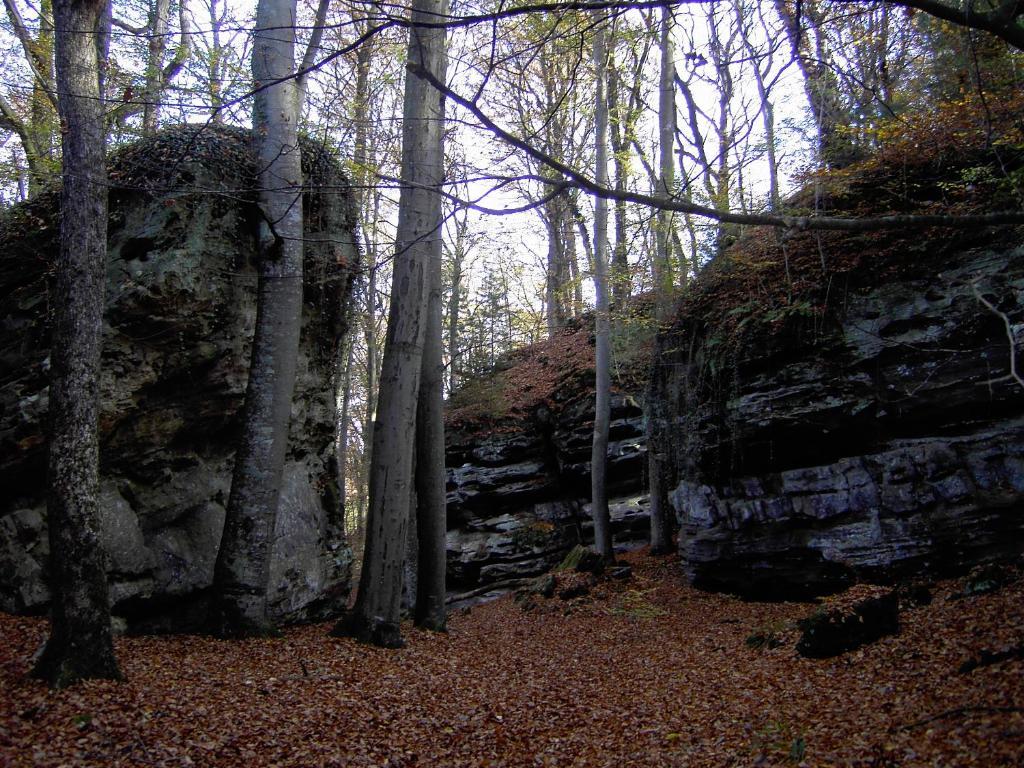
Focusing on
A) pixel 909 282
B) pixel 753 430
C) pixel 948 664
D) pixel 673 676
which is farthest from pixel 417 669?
pixel 909 282

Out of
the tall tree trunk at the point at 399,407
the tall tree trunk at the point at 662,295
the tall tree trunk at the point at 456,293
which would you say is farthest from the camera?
the tall tree trunk at the point at 456,293

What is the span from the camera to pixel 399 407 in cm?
838

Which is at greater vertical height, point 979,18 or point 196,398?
point 979,18

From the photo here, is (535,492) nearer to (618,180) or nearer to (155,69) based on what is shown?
(618,180)

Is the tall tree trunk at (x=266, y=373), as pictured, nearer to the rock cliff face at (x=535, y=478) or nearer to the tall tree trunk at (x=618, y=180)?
the tall tree trunk at (x=618, y=180)

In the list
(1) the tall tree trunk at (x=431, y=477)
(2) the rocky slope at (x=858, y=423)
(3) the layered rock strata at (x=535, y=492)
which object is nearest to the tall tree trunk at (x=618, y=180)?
(2) the rocky slope at (x=858, y=423)

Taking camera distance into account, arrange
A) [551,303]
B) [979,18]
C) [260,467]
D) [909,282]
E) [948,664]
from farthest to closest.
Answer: [551,303]
[909,282]
[260,467]
[948,664]
[979,18]

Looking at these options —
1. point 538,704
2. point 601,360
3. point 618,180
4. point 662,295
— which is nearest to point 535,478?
point 601,360

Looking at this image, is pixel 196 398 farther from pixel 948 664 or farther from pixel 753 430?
pixel 948 664

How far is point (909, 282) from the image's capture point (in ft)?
28.9

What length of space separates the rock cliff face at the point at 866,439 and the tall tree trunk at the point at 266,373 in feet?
21.8

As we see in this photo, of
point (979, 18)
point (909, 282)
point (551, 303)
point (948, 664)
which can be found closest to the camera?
point (979, 18)

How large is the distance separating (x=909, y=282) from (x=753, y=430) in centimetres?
288

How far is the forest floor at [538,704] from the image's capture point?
415 cm
